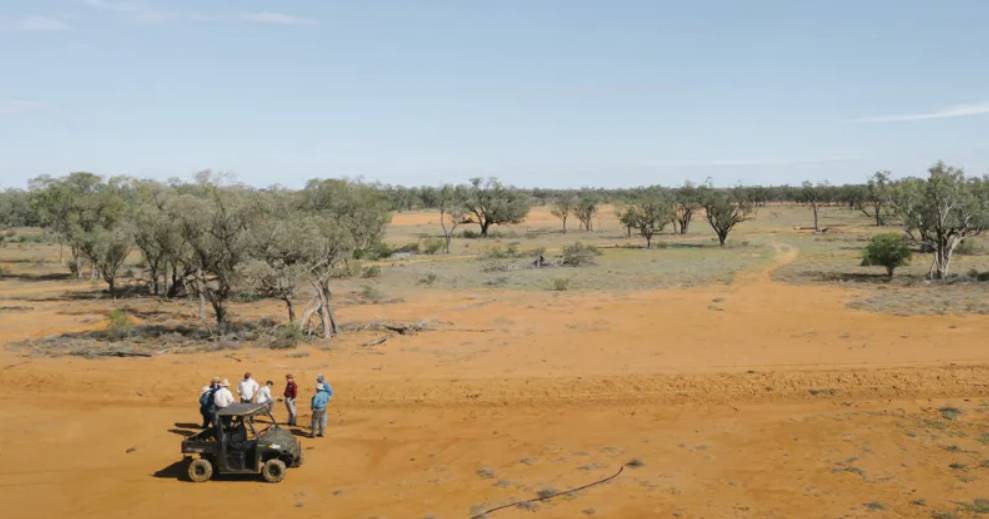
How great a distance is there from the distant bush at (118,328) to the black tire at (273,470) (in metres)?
17.2

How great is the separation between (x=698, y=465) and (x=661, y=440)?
1.67m

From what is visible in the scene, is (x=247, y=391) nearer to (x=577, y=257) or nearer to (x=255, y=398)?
(x=255, y=398)

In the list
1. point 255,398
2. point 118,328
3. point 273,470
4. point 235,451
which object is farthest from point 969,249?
point 235,451

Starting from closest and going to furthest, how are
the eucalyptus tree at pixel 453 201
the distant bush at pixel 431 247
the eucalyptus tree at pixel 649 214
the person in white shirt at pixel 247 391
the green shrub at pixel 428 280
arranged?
the person in white shirt at pixel 247 391 → the green shrub at pixel 428 280 → the distant bush at pixel 431 247 → the eucalyptus tree at pixel 649 214 → the eucalyptus tree at pixel 453 201

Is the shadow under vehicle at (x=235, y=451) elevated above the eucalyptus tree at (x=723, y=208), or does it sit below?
below

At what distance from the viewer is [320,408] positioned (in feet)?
54.5

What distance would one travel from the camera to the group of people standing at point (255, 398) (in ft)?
51.3

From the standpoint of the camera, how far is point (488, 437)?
16.9 metres

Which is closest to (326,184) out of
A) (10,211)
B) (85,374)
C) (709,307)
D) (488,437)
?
(85,374)

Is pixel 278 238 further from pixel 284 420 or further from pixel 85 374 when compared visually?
pixel 284 420

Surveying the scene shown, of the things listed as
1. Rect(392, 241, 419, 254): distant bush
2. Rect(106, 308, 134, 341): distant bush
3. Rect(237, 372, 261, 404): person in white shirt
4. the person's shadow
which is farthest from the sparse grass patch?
Rect(392, 241, 419, 254): distant bush

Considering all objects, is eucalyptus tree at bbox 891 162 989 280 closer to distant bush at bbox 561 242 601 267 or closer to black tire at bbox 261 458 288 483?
distant bush at bbox 561 242 601 267

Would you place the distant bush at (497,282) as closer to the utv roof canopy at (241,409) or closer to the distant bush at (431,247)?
the distant bush at (431,247)

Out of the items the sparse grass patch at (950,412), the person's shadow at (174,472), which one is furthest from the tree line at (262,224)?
the sparse grass patch at (950,412)
